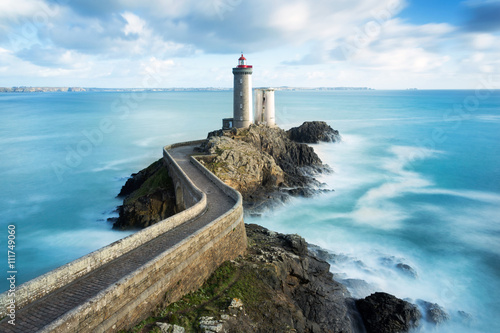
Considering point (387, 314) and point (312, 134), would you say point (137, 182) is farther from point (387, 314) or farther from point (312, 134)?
point (312, 134)

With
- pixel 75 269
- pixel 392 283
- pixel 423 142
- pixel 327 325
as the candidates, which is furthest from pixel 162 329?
pixel 423 142

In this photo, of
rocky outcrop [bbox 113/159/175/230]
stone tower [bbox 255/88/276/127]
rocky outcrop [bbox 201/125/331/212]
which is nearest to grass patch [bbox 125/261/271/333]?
rocky outcrop [bbox 113/159/175/230]

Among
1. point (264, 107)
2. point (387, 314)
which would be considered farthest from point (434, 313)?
point (264, 107)

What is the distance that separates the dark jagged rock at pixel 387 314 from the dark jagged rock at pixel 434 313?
508 mm

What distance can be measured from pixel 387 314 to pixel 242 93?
79.6ft

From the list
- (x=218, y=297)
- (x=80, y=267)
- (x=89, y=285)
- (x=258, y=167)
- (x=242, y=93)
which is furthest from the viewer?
(x=242, y=93)

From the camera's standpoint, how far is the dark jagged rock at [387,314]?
12109mm

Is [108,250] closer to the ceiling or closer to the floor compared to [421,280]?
closer to the ceiling

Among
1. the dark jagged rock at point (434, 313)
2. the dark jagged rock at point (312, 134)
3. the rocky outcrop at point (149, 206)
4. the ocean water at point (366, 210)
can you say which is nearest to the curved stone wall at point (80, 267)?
the rocky outcrop at point (149, 206)

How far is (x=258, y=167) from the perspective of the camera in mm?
25609

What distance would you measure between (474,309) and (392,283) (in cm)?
331

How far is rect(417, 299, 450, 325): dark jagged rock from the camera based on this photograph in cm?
1305

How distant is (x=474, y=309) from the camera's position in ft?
46.8

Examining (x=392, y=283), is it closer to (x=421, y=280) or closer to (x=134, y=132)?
(x=421, y=280)
